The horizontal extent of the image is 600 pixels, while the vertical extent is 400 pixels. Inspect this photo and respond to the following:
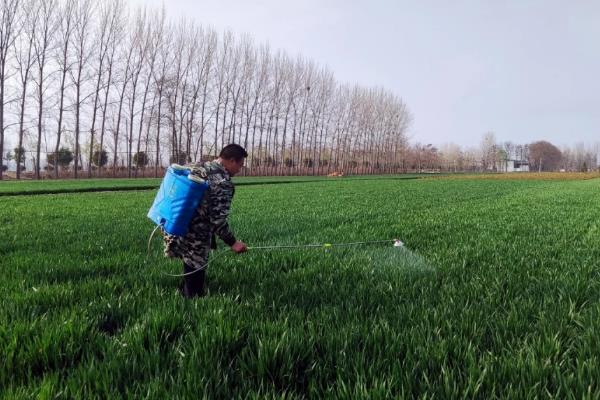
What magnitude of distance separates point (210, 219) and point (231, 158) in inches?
22.6

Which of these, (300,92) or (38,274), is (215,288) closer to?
(38,274)

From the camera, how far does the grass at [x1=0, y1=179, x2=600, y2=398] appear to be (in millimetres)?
2102

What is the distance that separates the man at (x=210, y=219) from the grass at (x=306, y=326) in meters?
0.38

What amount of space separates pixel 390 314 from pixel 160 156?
2018 inches

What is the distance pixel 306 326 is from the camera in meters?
2.88

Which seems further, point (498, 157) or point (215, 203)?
point (498, 157)

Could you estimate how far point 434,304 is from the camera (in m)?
3.45

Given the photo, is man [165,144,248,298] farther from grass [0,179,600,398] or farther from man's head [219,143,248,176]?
grass [0,179,600,398]

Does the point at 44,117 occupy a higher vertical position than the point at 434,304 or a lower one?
higher

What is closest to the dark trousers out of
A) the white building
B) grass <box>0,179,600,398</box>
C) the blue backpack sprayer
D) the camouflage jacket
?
grass <box>0,179,600,398</box>

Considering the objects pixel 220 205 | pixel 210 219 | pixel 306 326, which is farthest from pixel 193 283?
pixel 306 326

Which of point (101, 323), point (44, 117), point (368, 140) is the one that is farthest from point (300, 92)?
point (101, 323)

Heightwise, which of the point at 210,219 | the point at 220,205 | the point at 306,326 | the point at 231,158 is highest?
the point at 231,158

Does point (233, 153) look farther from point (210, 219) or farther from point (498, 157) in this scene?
point (498, 157)
